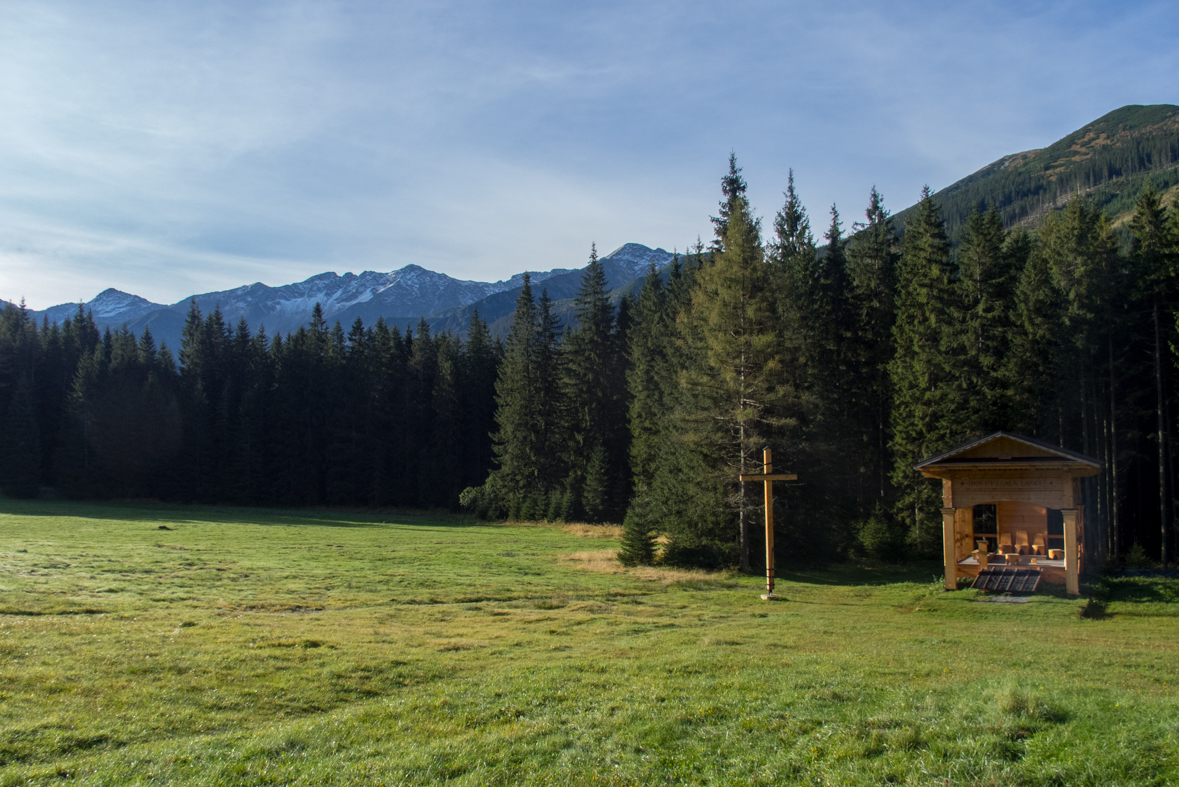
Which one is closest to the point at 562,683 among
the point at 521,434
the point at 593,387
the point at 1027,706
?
the point at 1027,706

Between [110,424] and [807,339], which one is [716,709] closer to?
[807,339]

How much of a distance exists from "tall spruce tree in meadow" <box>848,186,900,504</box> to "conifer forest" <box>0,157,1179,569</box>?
0.18m

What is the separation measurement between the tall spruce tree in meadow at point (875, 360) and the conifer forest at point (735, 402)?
Result: 185 mm

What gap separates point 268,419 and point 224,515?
21767mm

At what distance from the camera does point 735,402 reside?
29.1 meters

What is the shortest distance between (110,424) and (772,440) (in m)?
67.9

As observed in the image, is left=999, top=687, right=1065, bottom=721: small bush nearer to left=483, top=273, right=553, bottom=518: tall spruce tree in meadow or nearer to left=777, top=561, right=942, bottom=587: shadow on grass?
left=777, top=561, right=942, bottom=587: shadow on grass

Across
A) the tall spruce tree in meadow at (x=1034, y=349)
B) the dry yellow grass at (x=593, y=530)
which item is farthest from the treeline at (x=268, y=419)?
the tall spruce tree in meadow at (x=1034, y=349)

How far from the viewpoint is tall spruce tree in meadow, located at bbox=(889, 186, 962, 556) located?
33.0 metres

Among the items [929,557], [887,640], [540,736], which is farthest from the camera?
[929,557]

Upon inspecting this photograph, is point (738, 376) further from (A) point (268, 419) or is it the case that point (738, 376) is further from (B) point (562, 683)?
(A) point (268, 419)

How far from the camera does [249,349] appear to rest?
79062 mm

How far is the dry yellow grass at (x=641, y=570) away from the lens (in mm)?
25609

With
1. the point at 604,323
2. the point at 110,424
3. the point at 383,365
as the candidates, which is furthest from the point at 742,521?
the point at 110,424
